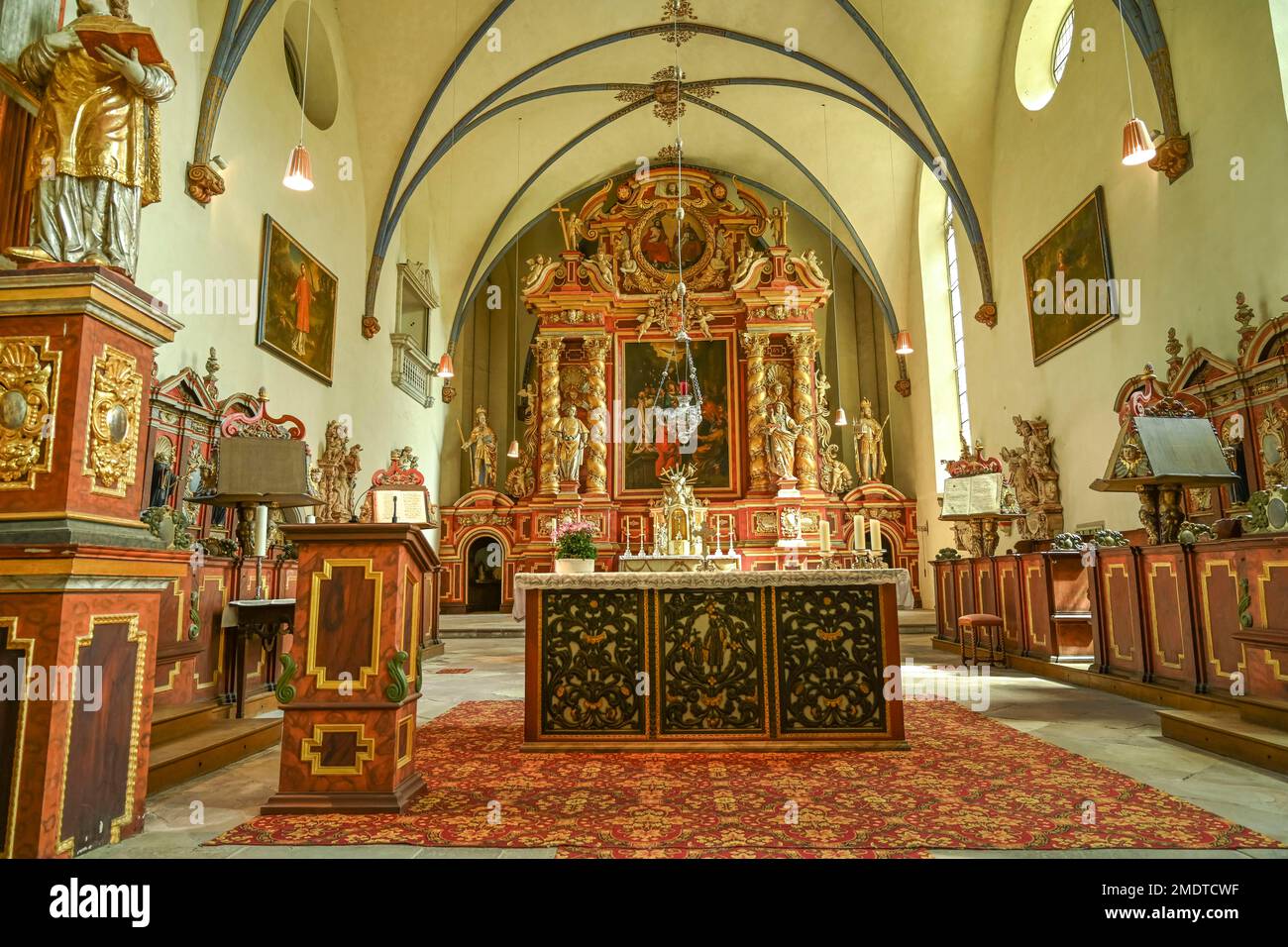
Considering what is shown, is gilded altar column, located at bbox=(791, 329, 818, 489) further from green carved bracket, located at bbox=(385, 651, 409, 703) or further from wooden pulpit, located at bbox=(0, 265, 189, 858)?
wooden pulpit, located at bbox=(0, 265, 189, 858)

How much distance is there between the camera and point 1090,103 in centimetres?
898

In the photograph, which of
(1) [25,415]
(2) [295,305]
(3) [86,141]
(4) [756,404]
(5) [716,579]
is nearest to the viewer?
(1) [25,415]

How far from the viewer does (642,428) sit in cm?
1561

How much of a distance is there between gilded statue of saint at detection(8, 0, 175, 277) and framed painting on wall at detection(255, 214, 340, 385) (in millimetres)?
5914

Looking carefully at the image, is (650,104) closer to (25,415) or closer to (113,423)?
(113,423)

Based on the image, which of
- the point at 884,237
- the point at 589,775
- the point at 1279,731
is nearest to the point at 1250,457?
the point at 1279,731

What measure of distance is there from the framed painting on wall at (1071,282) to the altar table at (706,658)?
6.42 metres

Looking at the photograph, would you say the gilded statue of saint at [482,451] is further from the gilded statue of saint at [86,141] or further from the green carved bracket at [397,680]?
the green carved bracket at [397,680]

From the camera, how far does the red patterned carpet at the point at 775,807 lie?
8.90ft

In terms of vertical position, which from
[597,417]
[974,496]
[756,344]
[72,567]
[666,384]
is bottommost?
[72,567]

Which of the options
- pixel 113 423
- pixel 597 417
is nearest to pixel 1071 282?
pixel 597 417

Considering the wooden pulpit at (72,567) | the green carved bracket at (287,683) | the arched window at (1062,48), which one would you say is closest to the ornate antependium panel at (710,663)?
the green carved bracket at (287,683)

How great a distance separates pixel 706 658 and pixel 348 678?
2.14 m

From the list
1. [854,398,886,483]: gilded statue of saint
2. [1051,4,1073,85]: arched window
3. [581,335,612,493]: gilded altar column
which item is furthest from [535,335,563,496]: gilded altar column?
[1051,4,1073,85]: arched window
